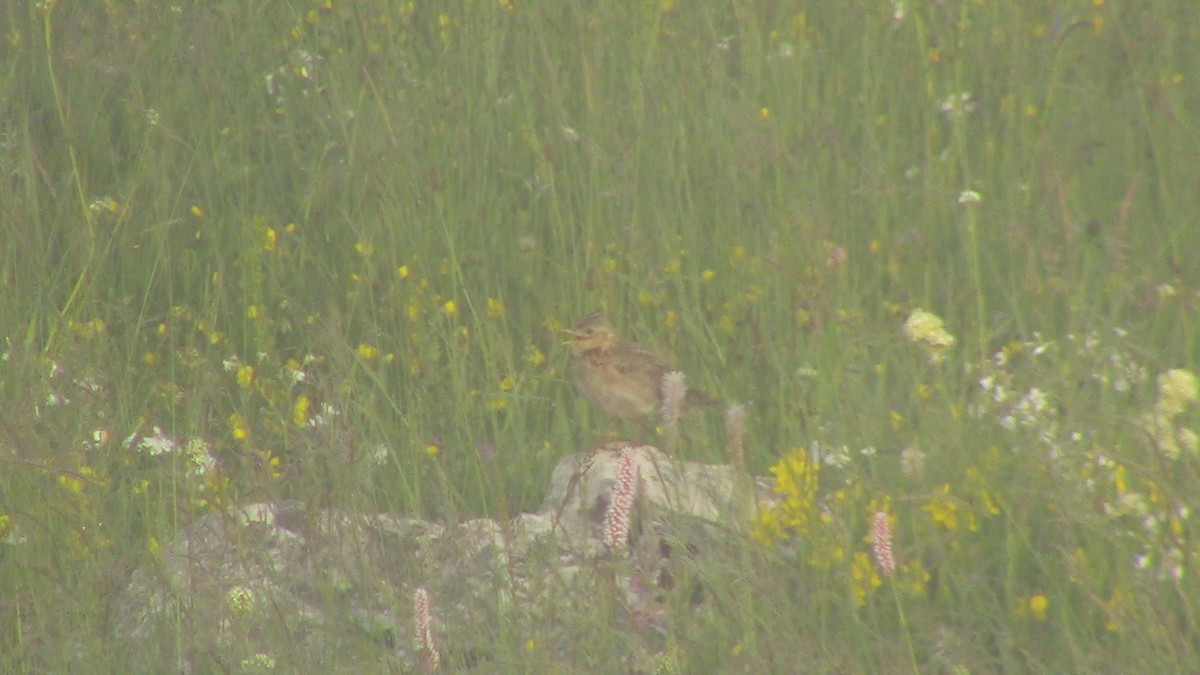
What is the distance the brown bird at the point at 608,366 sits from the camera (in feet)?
18.2

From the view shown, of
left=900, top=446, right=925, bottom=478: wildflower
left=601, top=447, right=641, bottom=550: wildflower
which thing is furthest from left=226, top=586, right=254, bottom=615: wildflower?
left=900, top=446, right=925, bottom=478: wildflower

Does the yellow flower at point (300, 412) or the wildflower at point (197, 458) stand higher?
the wildflower at point (197, 458)

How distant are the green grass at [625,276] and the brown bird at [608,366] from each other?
10 centimetres

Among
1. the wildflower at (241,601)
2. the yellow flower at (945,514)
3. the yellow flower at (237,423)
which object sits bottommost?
the wildflower at (241,601)

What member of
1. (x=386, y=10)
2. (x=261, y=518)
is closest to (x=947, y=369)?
(x=261, y=518)

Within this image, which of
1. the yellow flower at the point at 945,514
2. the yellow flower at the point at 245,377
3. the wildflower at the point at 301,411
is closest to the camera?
the yellow flower at the point at 945,514

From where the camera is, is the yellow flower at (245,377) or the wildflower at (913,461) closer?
the wildflower at (913,461)

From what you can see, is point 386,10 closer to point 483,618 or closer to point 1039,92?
point 1039,92

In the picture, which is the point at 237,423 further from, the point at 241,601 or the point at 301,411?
the point at 241,601

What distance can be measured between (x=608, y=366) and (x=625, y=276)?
1.30 feet

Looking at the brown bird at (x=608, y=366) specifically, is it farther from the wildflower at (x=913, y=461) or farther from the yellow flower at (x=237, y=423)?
the wildflower at (x=913, y=461)

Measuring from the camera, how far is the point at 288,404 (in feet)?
18.1

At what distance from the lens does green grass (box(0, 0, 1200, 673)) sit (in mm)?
3652

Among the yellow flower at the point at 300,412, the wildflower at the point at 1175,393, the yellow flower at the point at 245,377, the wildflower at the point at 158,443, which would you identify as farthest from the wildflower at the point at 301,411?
the wildflower at the point at 1175,393
